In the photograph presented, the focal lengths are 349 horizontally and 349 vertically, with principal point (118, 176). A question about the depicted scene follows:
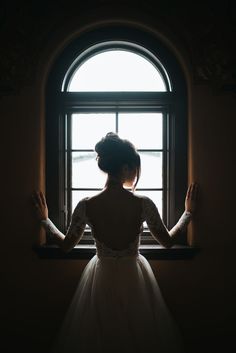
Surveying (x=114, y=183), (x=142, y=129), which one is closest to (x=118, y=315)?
(x=114, y=183)

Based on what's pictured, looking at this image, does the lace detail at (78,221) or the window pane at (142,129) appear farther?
the window pane at (142,129)

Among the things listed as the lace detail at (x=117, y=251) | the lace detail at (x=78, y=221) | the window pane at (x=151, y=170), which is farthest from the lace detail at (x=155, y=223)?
the window pane at (x=151, y=170)

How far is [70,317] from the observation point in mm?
1875

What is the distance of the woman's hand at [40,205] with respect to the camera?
84.0 inches

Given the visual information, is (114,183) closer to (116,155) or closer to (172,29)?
(116,155)

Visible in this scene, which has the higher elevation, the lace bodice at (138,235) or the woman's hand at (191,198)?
the woman's hand at (191,198)

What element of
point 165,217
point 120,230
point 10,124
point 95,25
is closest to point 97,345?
point 120,230

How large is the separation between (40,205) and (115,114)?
2.54ft

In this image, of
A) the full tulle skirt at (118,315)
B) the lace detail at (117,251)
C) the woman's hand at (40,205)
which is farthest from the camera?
the woman's hand at (40,205)

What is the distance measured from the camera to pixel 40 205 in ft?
7.06

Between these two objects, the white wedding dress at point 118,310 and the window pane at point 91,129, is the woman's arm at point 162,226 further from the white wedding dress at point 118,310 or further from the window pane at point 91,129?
the window pane at point 91,129

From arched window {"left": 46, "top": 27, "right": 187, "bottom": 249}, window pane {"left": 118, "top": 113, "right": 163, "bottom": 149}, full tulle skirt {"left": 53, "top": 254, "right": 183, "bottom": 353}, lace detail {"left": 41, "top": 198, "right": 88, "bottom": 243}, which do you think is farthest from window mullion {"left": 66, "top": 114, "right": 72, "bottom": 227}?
full tulle skirt {"left": 53, "top": 254, "right": 183, "bottom": 353}

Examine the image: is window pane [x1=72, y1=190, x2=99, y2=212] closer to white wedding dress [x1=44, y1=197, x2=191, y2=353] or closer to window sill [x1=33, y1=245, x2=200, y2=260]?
window sill [x1=33, y1=245, x2=200, y2=260]

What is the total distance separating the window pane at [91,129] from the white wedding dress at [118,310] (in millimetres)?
614
